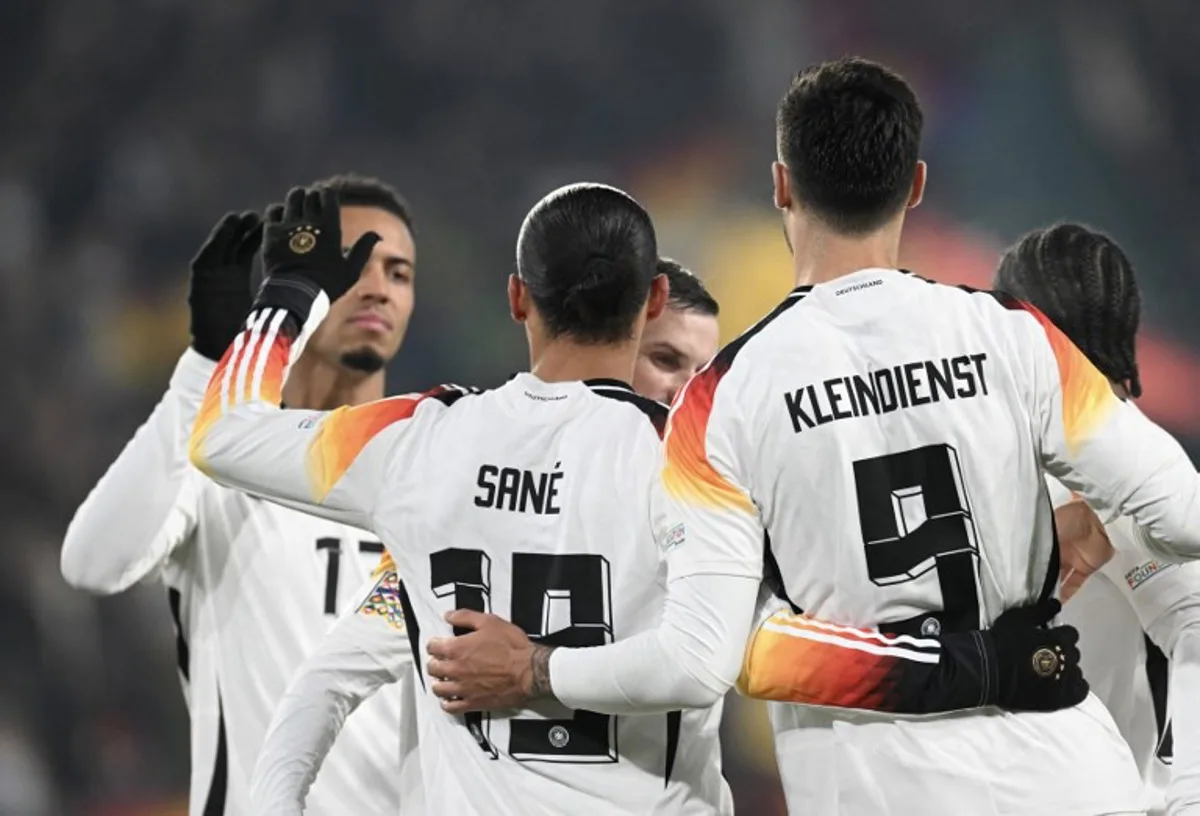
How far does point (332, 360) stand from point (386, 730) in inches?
46.0

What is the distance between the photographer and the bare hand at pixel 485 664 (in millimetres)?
2258

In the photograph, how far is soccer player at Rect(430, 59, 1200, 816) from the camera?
214cm

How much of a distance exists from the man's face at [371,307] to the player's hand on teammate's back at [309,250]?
3.39 ft

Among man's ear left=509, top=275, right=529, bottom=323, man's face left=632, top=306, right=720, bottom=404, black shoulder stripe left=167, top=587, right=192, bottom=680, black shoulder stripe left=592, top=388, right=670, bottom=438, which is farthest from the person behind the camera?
black shoulder stripe left=167, top=587, right=192, bottom=680

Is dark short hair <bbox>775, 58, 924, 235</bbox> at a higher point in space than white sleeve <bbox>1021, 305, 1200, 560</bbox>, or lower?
higher

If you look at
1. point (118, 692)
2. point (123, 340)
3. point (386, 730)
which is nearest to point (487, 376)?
point (123, 340)

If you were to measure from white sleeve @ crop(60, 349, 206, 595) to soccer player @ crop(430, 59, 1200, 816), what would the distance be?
132 centimetres

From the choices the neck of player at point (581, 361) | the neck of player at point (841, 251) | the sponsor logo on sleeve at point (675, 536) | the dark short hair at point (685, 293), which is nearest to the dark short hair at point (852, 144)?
the neck of player at point (841, 251)

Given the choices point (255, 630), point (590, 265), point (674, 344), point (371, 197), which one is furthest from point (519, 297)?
point (371, 197)

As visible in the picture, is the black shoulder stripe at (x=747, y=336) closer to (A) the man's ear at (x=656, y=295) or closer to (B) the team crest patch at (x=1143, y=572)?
(A) the man's ear at (x=656, y=295)

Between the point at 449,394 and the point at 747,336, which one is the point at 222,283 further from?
the point at 747,336

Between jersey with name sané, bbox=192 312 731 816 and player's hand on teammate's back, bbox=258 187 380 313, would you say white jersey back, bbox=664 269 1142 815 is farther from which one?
player's hand on teammate's back, bbox=258 187 380 313

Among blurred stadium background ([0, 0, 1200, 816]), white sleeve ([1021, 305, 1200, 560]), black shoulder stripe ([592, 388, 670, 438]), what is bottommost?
white sleeve ([1021, 305, 1200, 560])

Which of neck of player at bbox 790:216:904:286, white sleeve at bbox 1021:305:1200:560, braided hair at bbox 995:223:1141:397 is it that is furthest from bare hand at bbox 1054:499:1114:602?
neck of player at bbox 790:216:904:286
